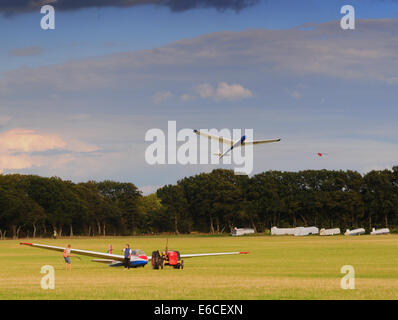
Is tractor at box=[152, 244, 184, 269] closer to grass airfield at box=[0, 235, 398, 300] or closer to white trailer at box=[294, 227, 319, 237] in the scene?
grass airfield at box=[0, 235, 398, 300]

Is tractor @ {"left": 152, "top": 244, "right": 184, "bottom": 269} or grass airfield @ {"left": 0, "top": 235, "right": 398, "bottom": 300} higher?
tractor @ {"left": 152, "top": 244, "right": 184, "bottom": 269}

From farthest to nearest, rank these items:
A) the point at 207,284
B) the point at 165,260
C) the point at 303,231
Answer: the point at 303,231 < the point at 165,260 < the point at 207,284

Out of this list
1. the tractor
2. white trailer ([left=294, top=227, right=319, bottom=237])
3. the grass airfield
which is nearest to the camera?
the grass airfield

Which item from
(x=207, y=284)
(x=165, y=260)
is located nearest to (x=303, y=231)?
(x=165, y=260)

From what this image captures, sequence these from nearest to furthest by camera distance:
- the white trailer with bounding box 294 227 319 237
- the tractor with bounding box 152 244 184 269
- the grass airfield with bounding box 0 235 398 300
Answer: the grass airfield with bounding box 0 235 398 300, the tractor with bounding box 152 244 184 269, the white trailer with bounding box 294 227 319 237

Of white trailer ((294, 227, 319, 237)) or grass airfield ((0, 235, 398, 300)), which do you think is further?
white trailer ((294, 227, 319, 237))

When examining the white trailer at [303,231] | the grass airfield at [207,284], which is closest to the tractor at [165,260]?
the grass airfield at [207,284]

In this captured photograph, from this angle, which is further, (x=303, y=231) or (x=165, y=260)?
(x=303, y=231)

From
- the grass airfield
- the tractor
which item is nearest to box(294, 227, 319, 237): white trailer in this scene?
the grass airfield

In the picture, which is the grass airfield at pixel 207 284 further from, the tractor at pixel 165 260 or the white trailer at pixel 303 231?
the white trailer at pixel 303 231

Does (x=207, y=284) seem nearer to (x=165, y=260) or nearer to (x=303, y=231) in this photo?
(x=165, y=260)

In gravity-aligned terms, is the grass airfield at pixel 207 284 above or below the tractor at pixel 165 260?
below

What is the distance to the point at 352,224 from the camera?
198 meters

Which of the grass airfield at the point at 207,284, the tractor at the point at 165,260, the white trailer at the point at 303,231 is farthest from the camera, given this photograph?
the white trailer at the point at 303,231
